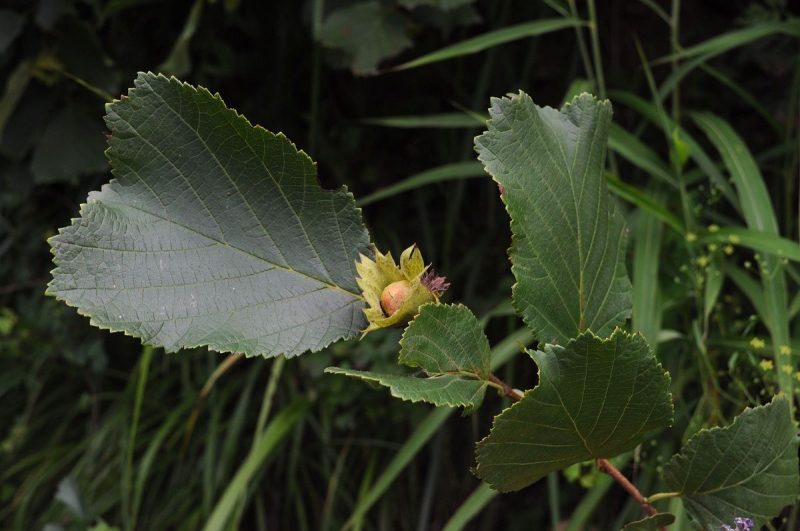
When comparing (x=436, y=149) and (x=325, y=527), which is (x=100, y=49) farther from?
(x=325, y=527)

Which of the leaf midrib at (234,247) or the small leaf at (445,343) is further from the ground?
the leaf midrib at (234,247)

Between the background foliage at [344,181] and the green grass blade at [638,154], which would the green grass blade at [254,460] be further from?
the green grass blade at [638,154]

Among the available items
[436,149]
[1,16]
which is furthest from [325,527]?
[1,16]

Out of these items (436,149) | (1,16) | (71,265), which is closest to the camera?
(71,265)

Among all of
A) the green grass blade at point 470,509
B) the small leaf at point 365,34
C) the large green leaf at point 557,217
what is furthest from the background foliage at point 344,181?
the large green leaf at point 557,217

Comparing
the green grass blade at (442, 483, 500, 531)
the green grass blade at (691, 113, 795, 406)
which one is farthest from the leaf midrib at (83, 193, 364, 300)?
the green grass blade at (442, 483, 500, 531)

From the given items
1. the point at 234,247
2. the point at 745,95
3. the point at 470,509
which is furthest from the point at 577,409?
the point at 745,95
